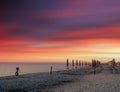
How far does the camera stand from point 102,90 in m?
27.6

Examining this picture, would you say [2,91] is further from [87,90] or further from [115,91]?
[115,91]

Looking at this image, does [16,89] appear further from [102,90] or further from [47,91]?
[102,90]

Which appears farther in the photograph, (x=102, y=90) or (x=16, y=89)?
(x=16, y=89)

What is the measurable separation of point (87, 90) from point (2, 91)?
816 centimetres

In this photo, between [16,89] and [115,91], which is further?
[16,89]

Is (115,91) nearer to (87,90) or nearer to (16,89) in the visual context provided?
(87,90)

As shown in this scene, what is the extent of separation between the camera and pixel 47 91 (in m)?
27.4

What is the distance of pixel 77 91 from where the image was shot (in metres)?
26.9

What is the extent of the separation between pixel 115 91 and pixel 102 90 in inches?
58.4

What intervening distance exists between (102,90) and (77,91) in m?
2.52

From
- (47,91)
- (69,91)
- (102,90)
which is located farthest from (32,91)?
(102,90)

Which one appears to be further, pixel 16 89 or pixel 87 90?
pixel 16 89

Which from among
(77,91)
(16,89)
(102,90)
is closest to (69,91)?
(77,91)

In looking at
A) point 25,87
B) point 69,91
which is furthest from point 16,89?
point 69,91
